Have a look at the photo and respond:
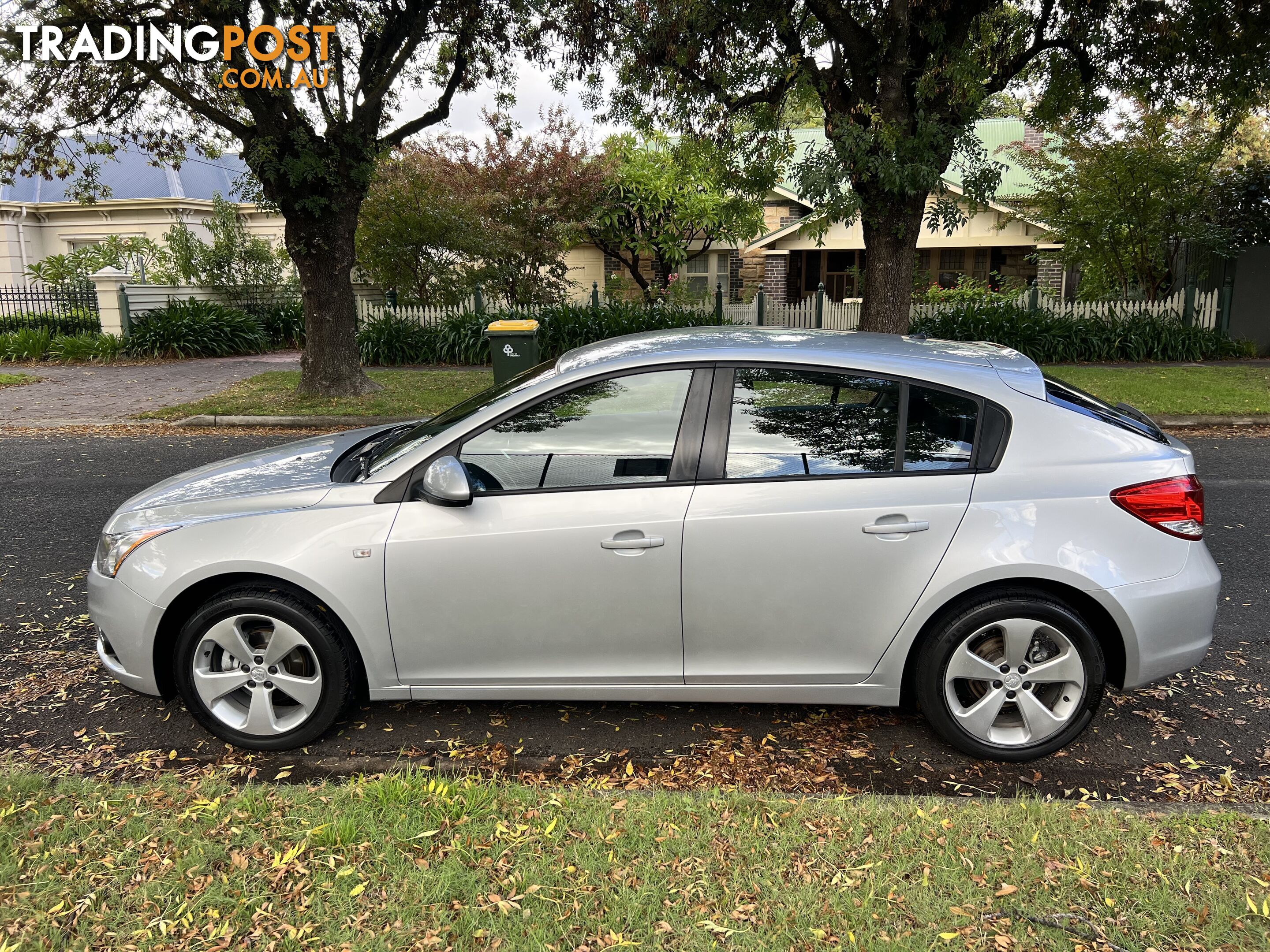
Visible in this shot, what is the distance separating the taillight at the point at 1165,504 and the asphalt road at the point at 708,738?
93 cm

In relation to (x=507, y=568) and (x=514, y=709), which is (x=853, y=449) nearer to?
(x=507, y=568)

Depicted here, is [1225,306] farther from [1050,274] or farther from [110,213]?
[110,213]

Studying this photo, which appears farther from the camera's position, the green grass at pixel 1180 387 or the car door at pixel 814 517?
the green grass at pixel 1180 387

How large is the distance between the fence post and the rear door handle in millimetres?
18377

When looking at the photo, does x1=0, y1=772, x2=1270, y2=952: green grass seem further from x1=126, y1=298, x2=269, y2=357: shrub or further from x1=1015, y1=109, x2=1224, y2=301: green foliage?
x1=126, y1=298, x2=269, y2=357: shrub

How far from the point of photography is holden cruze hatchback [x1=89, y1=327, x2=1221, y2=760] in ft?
11.5

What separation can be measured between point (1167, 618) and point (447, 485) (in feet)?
9.11

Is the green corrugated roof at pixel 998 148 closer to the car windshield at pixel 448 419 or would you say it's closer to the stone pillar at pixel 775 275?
the stone pillar at pixel 775 275

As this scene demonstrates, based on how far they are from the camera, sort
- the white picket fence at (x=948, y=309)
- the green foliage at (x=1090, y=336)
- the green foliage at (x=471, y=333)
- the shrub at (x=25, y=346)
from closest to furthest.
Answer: the green foliage at (x=1090, y=336), the green foliage at (x=471, y=333), the white picket fence at (x=948, y=309), the shrub at (x=25, y=346)

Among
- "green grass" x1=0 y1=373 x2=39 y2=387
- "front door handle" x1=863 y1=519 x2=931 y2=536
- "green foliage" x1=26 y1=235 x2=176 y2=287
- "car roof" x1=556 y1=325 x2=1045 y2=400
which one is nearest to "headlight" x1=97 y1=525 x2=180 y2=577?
"car roof" x1=556 y1=325 x2=1045 y2=400

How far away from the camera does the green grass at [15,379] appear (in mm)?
15516

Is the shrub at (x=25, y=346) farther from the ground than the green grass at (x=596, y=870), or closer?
farther from the ground

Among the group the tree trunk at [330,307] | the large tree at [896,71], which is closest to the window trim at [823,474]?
the large tree at [896,71]

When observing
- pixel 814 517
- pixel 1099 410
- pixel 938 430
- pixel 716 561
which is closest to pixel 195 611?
pixel 716 561
